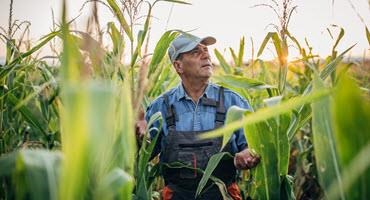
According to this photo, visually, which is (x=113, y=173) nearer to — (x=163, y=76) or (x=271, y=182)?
(x=271, y=182)

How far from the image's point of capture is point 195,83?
2488 mm

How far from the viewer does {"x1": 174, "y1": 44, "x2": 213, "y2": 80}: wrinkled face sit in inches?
95.5

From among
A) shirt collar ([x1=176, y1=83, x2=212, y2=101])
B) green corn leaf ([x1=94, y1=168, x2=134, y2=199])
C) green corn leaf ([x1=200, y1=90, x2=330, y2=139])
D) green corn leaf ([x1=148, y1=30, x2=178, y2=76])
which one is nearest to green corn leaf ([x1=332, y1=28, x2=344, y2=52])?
green corn leaf ([x1=148, y1=30, x2=178, y2=76])

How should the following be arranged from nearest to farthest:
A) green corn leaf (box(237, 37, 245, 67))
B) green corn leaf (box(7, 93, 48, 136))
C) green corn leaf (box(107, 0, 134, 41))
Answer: green corn leaf (box(107, 0, 134, 41)) → green corn leaf (box(7, 93, 48, 136)) → green corn leaf (box(237, 37, 245, 67))

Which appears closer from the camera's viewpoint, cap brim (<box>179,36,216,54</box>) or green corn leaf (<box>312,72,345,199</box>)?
green corn leaf (<box>312,72,345,199</box>)

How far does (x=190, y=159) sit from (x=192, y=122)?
0.76ft

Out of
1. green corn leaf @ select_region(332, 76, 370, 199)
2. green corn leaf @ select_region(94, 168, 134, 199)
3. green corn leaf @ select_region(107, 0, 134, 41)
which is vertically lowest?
green corn leaf @ select_region(94, 168, 134, 199)

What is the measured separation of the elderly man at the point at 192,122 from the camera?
2.19 m

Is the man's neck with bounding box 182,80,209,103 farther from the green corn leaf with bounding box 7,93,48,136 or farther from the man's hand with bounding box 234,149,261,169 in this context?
the green corn leaf with bounding box 7,93,48,136

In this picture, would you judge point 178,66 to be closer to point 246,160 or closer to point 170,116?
point 170,116

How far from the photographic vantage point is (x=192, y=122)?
2.38 m

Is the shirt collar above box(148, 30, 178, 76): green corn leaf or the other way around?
the other way around

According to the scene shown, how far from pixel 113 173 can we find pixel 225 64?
2257 mm

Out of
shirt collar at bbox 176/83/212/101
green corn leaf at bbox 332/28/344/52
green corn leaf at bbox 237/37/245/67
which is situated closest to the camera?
green corn leaf at bbox 332/28/344/52
